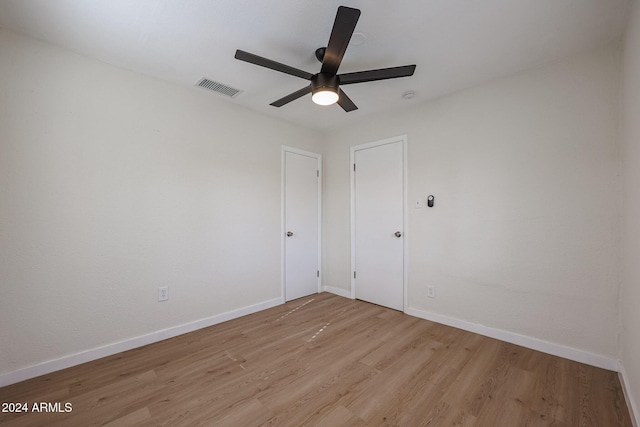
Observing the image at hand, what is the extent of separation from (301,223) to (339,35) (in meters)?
2.59

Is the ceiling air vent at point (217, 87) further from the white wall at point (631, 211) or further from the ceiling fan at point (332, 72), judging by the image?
the white wall at point (631, 211)

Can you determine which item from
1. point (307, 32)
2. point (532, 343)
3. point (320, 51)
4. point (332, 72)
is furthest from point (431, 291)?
point (307, 32)

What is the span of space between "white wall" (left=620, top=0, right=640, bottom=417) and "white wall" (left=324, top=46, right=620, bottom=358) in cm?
17

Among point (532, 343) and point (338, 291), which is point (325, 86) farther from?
point (338, 291)

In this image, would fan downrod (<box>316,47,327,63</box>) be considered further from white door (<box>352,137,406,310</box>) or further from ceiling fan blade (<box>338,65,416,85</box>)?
white door (<box>352,137,406,310</box>)

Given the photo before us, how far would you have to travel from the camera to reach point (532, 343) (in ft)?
7.61

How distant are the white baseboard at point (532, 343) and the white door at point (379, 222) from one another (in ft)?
1.68

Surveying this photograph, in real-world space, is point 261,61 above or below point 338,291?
above

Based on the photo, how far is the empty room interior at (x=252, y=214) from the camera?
169 cm

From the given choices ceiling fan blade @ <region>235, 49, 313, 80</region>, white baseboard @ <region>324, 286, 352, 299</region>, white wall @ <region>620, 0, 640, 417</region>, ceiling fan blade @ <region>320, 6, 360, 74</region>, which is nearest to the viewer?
ceiling fan blade @ <region>320, 6, 360, 74</region>

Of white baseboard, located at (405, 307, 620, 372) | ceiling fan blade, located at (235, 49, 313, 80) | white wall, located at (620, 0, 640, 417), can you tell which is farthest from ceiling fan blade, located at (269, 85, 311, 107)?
white baseboard, located at (405, 307, 620, 372)

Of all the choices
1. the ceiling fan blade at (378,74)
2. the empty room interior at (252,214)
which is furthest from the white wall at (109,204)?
the ceiling fan blade at (378,74)

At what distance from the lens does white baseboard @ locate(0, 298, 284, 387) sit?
1.88 meters

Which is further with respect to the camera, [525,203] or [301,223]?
[301,223]
